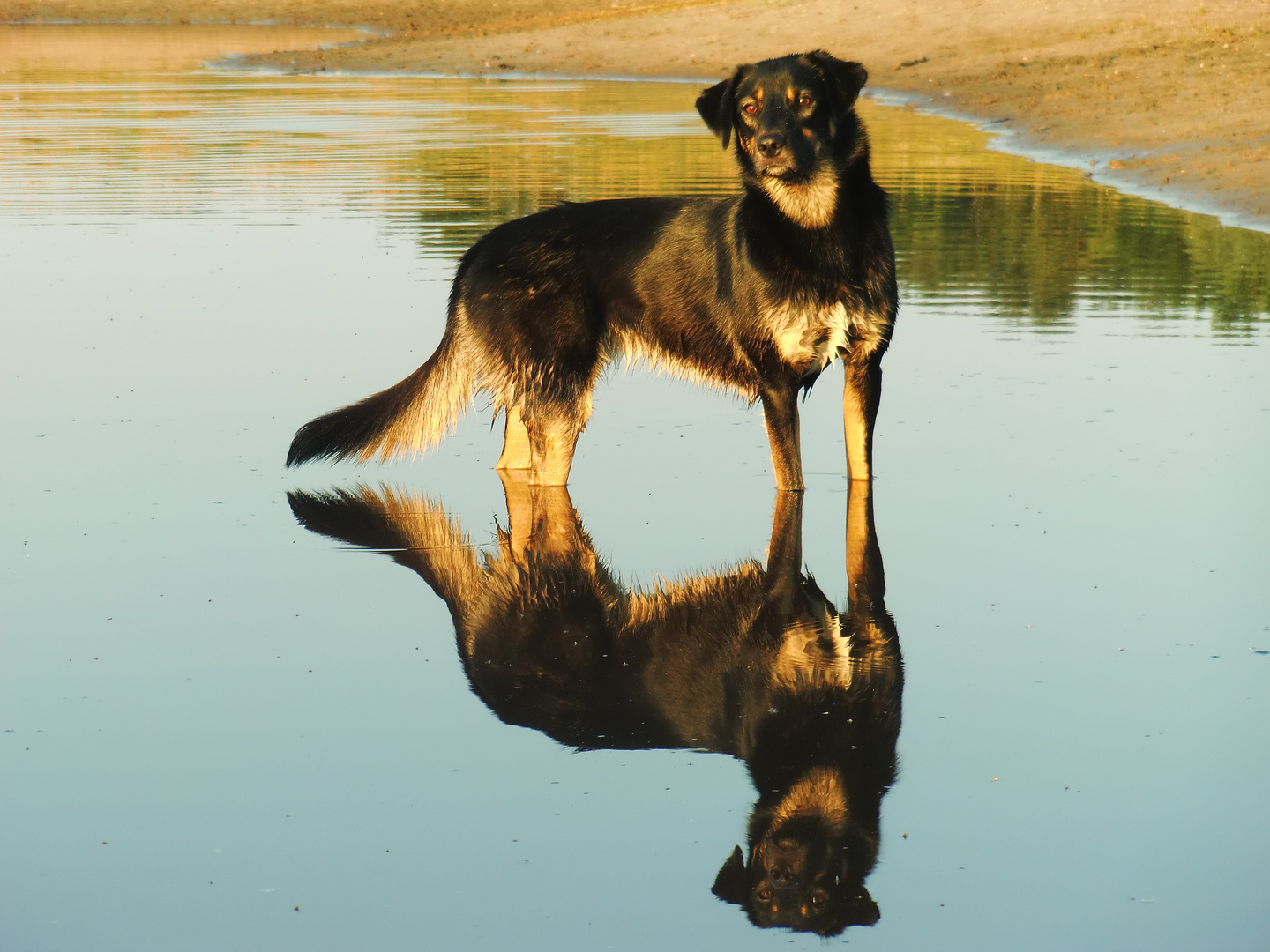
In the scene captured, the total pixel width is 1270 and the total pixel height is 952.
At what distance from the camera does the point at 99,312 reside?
10734mm

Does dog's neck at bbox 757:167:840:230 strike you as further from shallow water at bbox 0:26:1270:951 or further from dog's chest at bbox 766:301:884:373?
shallow water at bbox 0:26:1270:951

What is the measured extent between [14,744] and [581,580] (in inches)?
81.0

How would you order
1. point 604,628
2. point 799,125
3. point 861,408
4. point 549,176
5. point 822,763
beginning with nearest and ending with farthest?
point 822,763, point 604,628, point 799,125, point 861,408, point 549,176

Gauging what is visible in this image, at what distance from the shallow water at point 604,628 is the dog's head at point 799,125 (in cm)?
127

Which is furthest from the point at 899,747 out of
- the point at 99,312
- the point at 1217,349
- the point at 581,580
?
the point at 99,312

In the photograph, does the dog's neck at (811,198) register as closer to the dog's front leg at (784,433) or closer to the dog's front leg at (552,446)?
the dog's front leg at (784,433)

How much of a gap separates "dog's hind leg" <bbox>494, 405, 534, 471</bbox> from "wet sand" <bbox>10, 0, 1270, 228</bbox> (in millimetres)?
8296

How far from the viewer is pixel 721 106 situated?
6.32 metres

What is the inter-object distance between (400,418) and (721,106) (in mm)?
1974

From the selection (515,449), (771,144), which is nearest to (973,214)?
(515,449)

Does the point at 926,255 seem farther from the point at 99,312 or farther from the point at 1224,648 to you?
the point at 1224,648

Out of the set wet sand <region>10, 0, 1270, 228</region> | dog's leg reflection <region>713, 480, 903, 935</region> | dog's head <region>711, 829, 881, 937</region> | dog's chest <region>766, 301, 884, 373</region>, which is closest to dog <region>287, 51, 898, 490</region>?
dog's chest <region>766, 301, 884, 373</region>

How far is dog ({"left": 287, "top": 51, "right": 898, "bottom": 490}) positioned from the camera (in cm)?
617

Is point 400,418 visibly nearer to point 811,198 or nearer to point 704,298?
point 704,298
